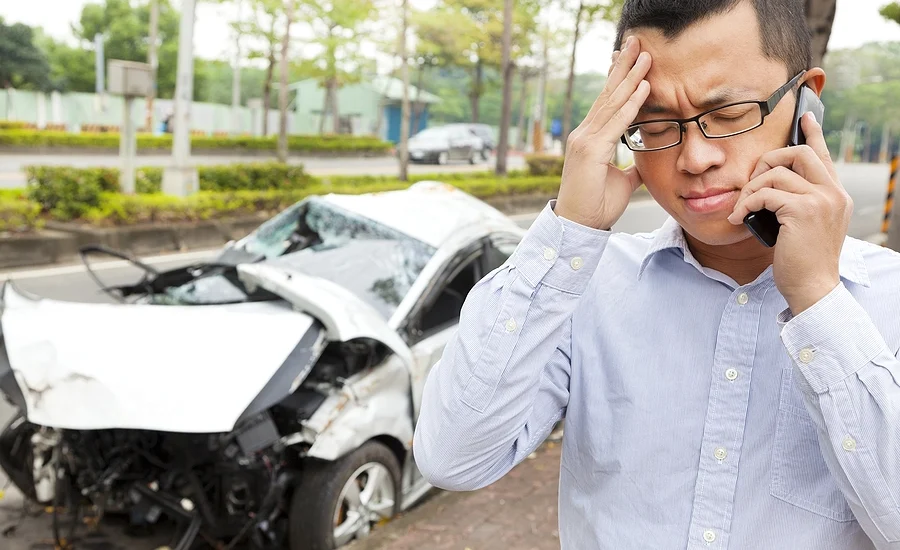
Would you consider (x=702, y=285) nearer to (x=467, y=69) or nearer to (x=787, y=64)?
(x=787, y=64)

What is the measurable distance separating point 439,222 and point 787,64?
10.9 feet

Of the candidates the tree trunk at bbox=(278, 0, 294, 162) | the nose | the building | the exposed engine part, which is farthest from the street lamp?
the building

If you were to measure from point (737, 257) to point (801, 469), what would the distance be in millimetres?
326

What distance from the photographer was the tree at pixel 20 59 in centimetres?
3834

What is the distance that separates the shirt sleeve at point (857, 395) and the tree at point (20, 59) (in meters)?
43.7

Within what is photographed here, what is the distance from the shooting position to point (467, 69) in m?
39.6

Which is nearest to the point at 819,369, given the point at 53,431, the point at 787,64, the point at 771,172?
the point at 771,172

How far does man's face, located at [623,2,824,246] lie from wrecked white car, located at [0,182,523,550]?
2150 millimetres

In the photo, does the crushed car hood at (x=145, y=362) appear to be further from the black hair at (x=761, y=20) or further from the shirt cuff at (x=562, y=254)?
the black hair at (x=761, y=20)

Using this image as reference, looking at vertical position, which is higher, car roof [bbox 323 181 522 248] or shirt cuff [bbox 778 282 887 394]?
shirt cuff [bbox 778 282 887 394]

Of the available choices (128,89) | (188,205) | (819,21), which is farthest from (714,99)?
(128,89)

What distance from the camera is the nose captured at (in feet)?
3.92

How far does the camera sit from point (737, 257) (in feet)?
4.25

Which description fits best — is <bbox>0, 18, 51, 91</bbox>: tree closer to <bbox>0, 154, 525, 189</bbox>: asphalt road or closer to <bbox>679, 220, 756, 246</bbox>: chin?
<bbox>0, 154, 525, 189</bbox>: asphalt road
